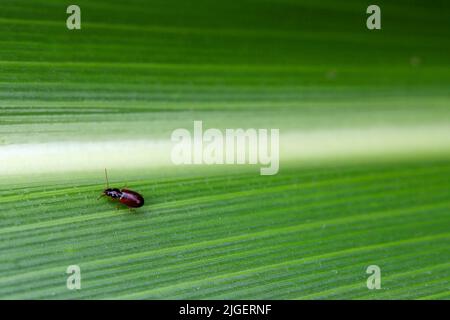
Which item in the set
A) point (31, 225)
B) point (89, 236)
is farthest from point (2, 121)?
point (89, 236)

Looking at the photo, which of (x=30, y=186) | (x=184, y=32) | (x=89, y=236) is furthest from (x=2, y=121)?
(x=184, y=32)

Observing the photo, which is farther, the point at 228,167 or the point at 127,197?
the point at 228,167

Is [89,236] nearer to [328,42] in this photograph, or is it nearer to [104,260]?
[104,260]

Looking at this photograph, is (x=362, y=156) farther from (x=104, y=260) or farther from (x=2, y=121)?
(x=2, y=121)

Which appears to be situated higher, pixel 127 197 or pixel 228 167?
pixel 228 167
